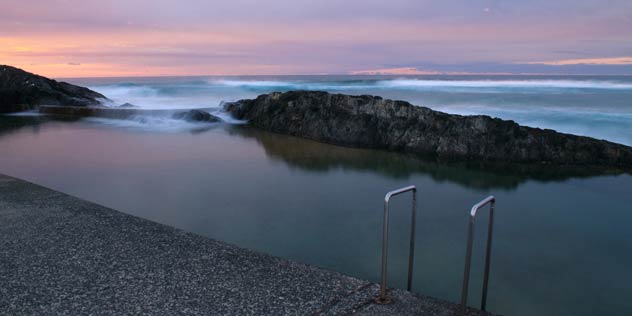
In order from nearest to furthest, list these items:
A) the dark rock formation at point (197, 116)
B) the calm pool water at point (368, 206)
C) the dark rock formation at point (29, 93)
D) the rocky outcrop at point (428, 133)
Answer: the calm pool water at point (368, 206) → the rocky outcrop at point (428, 133) → the dark rock formation at point (197, 116) → the dark rock formation at point (29, 93)

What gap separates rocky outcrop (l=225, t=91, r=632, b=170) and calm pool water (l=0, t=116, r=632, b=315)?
474 mm

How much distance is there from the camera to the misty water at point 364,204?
4.02 m

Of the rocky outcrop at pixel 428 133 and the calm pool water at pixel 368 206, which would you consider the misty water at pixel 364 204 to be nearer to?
the calm pool water at pixel 368 206

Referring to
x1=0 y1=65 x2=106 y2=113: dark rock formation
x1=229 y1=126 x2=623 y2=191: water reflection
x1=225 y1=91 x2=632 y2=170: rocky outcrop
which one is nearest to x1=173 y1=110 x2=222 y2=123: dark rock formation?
x1=225 y1=91 x2=632 y2=170: rocky outcrop

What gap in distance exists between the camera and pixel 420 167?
26.2 feet

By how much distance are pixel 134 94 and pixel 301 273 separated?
29115 mm

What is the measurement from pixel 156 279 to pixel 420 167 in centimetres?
580

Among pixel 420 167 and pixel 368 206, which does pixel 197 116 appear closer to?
pixel 420 167

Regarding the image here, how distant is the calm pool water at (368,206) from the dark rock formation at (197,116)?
317 centimetres

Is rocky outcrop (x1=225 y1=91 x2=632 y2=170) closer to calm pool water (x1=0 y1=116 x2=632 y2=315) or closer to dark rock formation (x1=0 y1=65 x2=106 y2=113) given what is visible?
calm pool water (x1=0 y1=116 x2=632 y2=315)

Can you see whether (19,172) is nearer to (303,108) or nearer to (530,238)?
(303,108)

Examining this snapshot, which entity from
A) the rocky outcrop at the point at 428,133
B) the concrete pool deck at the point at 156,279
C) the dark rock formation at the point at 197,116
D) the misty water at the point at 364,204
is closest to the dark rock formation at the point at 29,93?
the dark rock formation at the point at 197,116

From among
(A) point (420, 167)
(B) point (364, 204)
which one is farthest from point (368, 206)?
(A) point (420, 167)

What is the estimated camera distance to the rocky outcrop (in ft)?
25.9
